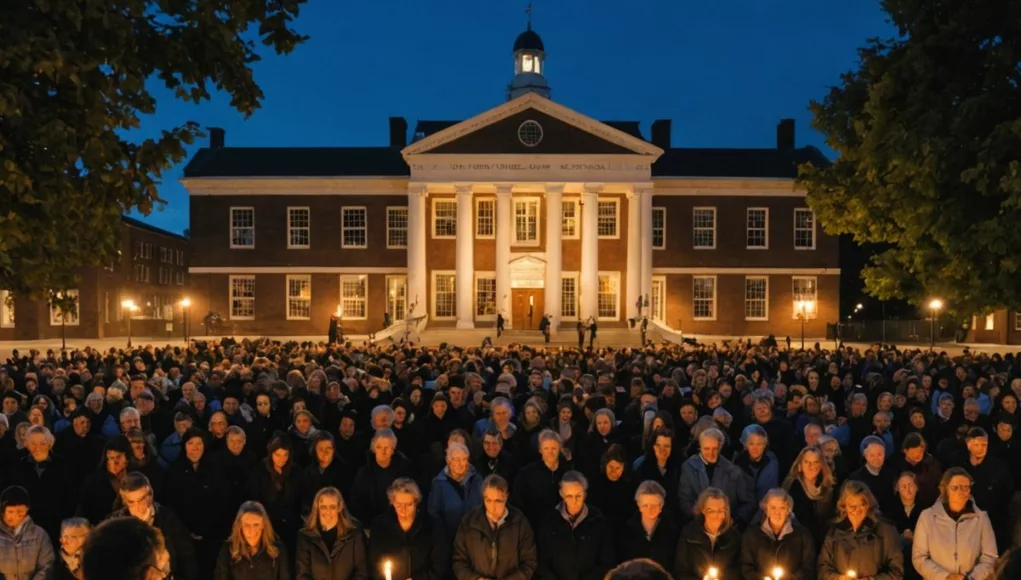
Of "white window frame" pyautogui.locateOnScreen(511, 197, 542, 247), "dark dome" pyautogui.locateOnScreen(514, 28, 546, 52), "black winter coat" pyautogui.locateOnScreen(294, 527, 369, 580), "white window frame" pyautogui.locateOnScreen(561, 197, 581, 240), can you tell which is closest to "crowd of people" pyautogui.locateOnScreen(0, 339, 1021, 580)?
"black winter coat" pyautogui.locateOnScreen(294, 527, 369, 580)

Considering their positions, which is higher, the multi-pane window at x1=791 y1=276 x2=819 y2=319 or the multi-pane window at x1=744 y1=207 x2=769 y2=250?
the multi-pane window at x1=744 y1=207 x2=769 y2=250

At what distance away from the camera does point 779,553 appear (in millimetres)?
6516

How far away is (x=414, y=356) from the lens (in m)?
21.0

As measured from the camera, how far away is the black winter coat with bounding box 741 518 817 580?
650cm

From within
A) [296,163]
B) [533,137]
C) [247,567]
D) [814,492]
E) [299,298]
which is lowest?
[247,567]

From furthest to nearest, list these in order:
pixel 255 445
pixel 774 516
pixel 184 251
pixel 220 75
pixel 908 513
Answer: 1. pixel 184 251
2. pixel 255 445
3. pixel 220 75
4. pixel 908 513
5. pixel 774 516

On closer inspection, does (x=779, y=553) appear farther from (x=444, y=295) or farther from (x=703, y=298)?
(x=703, y=298)

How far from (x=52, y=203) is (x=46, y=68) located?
1390mm

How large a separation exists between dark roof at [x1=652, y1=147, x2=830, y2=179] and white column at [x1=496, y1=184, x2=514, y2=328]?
9.38 meters

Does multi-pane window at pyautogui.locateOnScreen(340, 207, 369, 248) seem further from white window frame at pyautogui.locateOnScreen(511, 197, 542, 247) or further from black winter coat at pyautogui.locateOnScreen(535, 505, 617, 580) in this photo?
black winter coat at pyautogui.locateOnScreen(535, 505, 617, 580)

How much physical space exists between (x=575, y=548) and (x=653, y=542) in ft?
1.90

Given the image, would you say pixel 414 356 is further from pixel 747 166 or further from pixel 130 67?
pixel 747 166

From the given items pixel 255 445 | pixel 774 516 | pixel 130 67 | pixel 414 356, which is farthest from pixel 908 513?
pixel 414 356

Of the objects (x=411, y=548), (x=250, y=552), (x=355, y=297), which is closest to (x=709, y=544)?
(x=411, y=548)
